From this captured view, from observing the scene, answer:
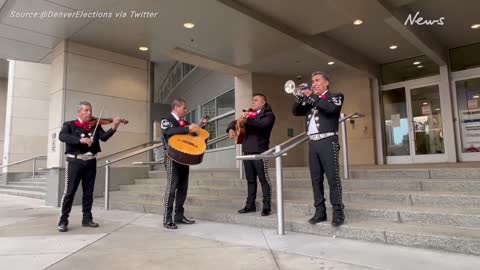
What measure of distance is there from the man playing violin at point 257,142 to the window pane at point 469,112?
5.99 metres

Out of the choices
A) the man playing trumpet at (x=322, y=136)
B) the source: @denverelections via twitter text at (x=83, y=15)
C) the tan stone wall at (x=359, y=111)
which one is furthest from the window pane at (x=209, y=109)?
the man playing trumpet at (x=322, y=136)

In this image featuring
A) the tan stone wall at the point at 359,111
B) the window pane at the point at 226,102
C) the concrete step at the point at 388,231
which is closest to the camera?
the concrete step at the point at 388,231

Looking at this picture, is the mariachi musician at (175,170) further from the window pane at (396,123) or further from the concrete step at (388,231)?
the window pane at (396,123)

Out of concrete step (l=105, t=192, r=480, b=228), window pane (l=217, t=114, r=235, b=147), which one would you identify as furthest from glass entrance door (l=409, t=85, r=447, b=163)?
concrete step (l=105, t=192, r=480, b=228)

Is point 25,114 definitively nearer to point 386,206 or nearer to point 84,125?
point 84,125

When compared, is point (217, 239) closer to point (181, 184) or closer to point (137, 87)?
point (181, 184)

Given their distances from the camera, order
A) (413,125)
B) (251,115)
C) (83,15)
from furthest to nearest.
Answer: (413,125) → (83,15) → (251,115)

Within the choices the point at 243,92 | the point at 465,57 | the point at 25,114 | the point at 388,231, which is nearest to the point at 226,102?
the point at 243,92

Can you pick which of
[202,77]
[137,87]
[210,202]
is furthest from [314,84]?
[202,77]

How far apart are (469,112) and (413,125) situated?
3.86 feet

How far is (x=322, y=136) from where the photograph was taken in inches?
139

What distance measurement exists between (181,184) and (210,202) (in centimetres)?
97

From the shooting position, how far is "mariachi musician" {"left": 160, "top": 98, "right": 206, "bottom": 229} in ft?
13.3

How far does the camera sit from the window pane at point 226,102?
10656 millimetres
